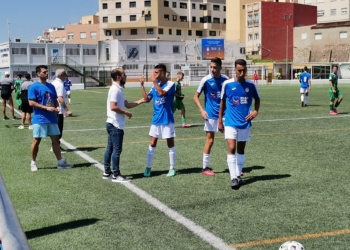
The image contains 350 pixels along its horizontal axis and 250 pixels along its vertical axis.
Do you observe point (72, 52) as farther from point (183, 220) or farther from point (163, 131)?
point (183, 220)

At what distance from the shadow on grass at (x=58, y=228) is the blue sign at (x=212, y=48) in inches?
3151

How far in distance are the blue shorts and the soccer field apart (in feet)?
2.37

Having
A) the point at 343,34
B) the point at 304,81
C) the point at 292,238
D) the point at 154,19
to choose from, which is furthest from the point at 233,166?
the point at 154,19

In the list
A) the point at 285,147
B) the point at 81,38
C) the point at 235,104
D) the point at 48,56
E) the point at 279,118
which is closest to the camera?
the point at 235,104

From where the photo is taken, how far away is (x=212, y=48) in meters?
85.3

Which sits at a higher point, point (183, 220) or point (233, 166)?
point (233, 166)

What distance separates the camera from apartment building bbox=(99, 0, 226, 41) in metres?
99.2

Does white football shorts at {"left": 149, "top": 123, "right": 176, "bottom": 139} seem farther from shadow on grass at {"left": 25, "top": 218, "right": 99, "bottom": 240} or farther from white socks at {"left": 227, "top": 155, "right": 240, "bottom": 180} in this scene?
shadow on grass at {"left": 25, "top": 218, "right": 99, "bottom": 240}

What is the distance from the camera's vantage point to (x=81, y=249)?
4883 millimetres

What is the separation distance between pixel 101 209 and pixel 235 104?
262cm

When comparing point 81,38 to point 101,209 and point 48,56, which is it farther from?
point 101,209

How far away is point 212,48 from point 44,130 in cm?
7815

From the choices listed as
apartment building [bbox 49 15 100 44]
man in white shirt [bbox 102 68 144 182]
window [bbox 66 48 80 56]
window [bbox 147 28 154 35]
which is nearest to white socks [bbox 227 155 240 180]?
man in white shirt [bbox 102 68 144 182]

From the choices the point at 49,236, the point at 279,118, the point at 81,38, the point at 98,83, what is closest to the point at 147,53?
the point at 98,83
